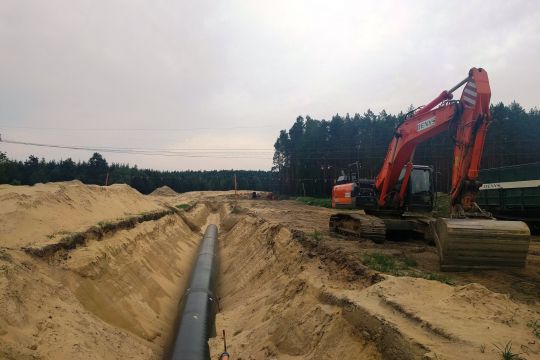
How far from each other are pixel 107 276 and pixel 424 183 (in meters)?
9.91

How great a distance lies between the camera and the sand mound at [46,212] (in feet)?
28.2

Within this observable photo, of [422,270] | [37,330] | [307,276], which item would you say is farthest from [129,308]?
[422,270]

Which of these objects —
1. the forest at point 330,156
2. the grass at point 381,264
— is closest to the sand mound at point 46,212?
the grass at point 381,264

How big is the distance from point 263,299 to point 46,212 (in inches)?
255

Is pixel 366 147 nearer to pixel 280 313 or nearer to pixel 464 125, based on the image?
pixel 464 125

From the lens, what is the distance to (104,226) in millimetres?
11492

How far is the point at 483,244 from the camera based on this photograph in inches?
296

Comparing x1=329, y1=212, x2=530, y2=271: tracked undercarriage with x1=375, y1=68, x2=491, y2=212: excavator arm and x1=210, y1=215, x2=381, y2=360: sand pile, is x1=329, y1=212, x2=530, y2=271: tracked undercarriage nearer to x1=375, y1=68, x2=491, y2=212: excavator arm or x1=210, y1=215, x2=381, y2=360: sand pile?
x1=375, y1=68, x2=491, y2=212: excavator arm

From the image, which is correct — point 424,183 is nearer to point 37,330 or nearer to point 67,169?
point 37,330

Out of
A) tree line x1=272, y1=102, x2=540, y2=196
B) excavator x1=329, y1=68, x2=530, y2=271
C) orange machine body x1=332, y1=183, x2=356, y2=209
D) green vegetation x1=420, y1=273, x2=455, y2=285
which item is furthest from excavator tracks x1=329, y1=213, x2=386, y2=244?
tree line x1=272, y1=102, x2=540, y2=196

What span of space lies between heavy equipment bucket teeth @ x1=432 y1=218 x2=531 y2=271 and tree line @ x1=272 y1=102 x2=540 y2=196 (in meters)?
32.0

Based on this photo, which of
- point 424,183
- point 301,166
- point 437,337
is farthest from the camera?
point 301,166

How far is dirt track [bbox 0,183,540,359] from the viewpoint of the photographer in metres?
4.41

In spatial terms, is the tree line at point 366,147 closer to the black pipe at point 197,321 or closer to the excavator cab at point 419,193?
the excavator cab at point 419,193
